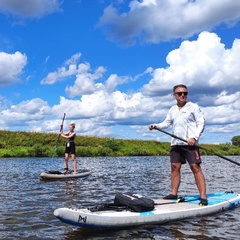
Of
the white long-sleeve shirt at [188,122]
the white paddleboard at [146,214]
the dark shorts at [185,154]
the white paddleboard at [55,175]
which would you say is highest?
the white long-sleeve shirt at [188,122]

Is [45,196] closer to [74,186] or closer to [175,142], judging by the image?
[74,186]

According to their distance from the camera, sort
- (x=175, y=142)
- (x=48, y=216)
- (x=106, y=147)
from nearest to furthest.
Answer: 1. (x=48, y=216)
2. (x=175, y=142)
3. (x=106, y=147)

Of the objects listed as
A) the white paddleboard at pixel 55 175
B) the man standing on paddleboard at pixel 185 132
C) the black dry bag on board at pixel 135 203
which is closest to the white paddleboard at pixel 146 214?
the black dry bag on board at pixel 135 203

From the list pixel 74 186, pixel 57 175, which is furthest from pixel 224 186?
pixel 57 175

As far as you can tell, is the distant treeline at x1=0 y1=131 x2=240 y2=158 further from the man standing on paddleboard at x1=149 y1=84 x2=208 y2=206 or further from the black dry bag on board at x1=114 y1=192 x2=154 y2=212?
the black dry bag on board at x1=114 y1=192 x2=154 y2=212

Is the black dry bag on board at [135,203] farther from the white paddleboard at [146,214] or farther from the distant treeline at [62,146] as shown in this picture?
the distant treeline at [62,146]

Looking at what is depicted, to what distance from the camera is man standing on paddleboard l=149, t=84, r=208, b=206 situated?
896 cm

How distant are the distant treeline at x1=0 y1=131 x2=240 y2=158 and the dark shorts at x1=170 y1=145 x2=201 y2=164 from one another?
34.6 meters

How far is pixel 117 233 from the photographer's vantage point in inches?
279

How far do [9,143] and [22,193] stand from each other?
135ft

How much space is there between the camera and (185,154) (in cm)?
919

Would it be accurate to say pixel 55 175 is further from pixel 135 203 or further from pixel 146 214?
pixel 146 214

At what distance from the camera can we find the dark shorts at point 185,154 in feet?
29.4

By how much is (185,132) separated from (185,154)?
578 millimetres
